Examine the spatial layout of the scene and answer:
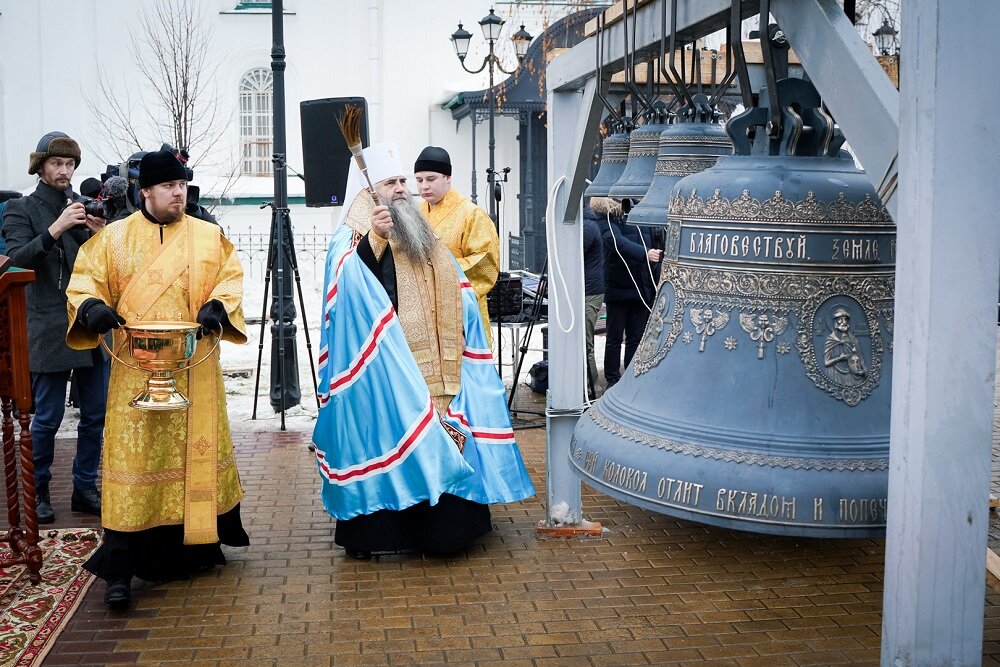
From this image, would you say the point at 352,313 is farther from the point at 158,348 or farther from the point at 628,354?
the point at 628,354

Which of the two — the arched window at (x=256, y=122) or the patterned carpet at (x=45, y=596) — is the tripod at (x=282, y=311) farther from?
the arched window at (x=256, y=122)

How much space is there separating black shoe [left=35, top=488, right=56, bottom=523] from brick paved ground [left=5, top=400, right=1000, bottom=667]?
184mm

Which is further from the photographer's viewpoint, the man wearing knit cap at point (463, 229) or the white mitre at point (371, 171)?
the man wearing knit cap at point (463, 229)

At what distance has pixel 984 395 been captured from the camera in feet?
7.89

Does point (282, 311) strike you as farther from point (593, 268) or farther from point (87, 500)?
point (87, 500)

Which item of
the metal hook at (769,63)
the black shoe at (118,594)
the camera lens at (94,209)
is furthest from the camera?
the camera lens at (94,209)

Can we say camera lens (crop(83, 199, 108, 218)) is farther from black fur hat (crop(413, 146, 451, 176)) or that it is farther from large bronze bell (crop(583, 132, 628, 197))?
large bronze bell (crop(583, 132, 628, 197))

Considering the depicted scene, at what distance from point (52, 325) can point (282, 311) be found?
107 inches

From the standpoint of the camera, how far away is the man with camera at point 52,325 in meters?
6.00

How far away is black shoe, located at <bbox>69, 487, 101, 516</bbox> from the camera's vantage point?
6199 mm

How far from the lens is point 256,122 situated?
19609mm

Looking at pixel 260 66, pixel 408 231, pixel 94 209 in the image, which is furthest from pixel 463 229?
pixel 260 66

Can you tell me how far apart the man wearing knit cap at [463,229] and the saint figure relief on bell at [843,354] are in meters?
3.94

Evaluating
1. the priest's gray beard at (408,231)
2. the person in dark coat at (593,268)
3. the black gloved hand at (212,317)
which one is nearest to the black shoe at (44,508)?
the black gloved hand at (212,317)
